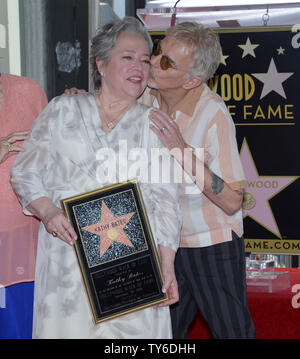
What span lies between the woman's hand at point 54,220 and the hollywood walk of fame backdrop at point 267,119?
7.70 feet

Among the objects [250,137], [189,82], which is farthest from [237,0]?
[189,82]

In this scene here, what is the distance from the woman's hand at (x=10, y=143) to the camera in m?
2.30

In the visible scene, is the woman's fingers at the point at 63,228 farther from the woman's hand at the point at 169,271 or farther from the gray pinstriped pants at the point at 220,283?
the gray pinstriped pants at the point at 220,283

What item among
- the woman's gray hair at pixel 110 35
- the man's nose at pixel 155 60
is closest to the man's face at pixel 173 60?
the man's nose at pixel 155 60

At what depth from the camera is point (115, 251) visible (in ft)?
6.70

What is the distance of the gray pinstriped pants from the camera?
8.50ft

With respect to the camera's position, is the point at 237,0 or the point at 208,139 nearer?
the point at 208,139

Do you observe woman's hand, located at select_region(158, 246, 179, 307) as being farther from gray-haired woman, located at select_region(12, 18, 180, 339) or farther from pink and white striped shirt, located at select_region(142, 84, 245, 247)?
pink and white striped shirt, located at select_region(142, 84, 245, 247)

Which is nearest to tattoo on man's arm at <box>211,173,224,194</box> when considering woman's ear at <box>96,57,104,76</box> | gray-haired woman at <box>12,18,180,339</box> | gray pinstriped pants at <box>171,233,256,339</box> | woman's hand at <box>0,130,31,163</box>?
gray pinstriped pants at <box>171,233,256,339</box>

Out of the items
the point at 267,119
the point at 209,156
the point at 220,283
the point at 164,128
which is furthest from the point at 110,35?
the point at 267,119

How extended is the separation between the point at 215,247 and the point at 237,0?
97.2 inches

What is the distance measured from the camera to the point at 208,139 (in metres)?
2.49

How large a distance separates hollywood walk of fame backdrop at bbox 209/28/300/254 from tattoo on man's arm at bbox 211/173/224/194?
1830 mm
